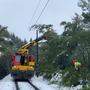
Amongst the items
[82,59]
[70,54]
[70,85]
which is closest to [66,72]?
[82,59]

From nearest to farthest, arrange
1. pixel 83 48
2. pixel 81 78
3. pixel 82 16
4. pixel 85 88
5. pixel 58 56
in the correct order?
1. pixel 85 88
2. pixel 81 78
3. pixel 83 48
4. pixel 58 56
5. pixel 82 16

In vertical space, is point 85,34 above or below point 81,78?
above

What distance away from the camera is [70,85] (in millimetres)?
29953

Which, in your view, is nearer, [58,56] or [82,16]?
[58,56]

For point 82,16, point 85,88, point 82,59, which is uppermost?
point 82,16

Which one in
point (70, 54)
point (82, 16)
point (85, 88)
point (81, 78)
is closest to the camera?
point (85, 88)

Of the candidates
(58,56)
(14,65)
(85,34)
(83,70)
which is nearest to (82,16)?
(58,56)

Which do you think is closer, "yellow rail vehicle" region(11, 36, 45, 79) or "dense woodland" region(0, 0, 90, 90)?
"dense woodland" region(0, 0, 90, 90)

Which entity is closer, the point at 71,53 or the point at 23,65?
the point at 71,53

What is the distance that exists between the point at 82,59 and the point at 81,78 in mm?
4123

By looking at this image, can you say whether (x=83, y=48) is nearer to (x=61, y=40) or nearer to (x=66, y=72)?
(x=66, y=72)

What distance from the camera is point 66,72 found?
33.6 metres

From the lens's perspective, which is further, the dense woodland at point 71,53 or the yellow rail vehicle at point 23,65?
the yellow rail vehicle at point 23,65

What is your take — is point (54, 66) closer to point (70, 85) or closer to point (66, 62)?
point (66, 62)
